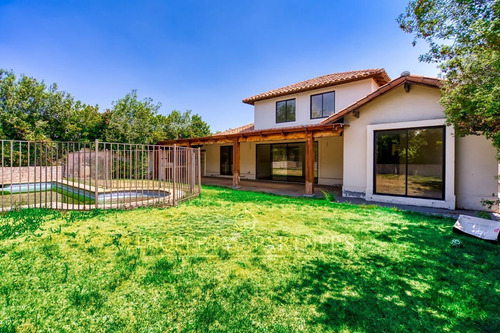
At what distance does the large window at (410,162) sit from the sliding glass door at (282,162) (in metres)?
5.91

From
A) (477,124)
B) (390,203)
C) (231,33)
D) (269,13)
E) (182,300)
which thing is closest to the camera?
(182,300)

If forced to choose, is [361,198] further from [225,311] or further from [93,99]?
[93,99]

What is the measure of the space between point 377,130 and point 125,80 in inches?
831

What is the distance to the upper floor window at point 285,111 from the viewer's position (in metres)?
14.7

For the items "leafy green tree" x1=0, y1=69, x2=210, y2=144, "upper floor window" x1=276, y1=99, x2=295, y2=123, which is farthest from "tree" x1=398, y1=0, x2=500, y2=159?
"leafy green tree" x1=0, y1=69, x2=210, y2=144

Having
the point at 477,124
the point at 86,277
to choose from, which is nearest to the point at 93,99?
the point at 86,277

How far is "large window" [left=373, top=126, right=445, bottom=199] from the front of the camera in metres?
8.03

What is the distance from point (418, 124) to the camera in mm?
8211

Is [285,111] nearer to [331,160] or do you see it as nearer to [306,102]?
[306,102]

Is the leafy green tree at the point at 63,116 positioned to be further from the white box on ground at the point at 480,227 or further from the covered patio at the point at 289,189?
the white box on ground at the point at 480,227

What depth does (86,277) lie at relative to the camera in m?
3.19

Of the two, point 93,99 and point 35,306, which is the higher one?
point 93,99

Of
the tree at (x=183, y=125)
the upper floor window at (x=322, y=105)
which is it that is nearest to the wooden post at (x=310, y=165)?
the upper floor window at (x=322, y=105)

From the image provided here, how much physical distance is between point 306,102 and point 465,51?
9.15 meters
